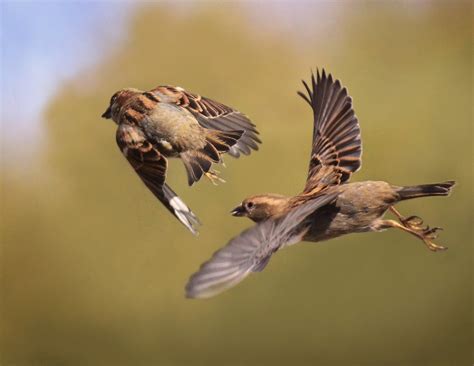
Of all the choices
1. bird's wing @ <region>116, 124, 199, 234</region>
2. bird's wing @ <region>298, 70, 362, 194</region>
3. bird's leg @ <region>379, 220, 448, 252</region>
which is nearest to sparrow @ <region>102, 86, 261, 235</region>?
bird's wing @ <region>116, 124, 199, 234</region>

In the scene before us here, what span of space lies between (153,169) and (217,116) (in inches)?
6.0

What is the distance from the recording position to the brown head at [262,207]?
36.9 inches

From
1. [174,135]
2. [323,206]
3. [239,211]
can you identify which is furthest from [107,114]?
[323,206]

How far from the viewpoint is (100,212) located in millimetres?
1228

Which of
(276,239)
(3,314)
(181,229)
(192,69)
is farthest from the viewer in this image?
(3,314)

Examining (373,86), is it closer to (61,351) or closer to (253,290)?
(253,290)

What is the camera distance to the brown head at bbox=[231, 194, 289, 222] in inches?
36.9

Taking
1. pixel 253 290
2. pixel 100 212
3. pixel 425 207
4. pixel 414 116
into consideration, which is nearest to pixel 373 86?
pixel 414 116

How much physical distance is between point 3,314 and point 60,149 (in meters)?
0.50

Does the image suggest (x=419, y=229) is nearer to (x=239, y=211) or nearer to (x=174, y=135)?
(x=239, y=211)

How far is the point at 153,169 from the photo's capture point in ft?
3.19

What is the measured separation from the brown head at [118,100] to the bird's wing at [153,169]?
5 centimetres

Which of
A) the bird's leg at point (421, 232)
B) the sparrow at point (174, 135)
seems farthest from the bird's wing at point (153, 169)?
the bird's leg at point (421, 232)

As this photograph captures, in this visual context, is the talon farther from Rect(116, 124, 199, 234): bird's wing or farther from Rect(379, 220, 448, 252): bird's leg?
Rect(116, 124, 199, 234): bird's wing
